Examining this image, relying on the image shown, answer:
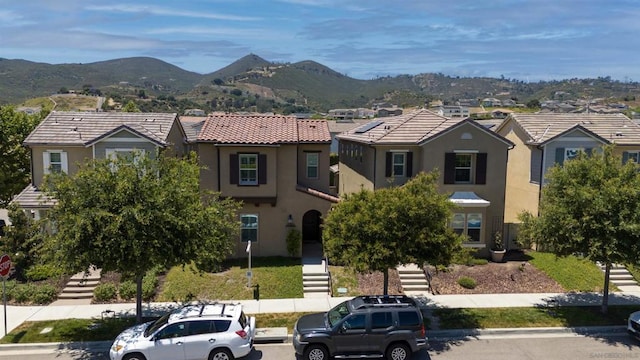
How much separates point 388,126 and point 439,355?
46.6 ft

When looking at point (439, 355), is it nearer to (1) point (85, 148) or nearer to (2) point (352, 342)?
(2) point (352, 342)

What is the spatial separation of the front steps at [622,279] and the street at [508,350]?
18.9ft

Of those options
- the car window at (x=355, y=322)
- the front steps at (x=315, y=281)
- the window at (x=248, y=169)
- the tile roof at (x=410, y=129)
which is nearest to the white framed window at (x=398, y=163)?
the tile roof at (x=410, y=129)

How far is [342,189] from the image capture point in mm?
32469

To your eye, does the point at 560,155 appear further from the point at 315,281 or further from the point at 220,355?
the point at 220,355

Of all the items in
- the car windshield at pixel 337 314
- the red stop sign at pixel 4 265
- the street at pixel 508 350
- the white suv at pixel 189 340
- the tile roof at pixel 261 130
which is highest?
the tile roof at pixel 261 130

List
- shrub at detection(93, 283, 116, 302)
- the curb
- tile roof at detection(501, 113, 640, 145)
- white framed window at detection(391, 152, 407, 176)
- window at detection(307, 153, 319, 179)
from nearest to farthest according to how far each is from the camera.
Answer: the curb, shrub at detection(93, 283, 116, 302), white framed window at detection(391, 152, 407, 176), window at detection(307, 153, 319, 179), tile roof at detection(501, 113, 640, 145)

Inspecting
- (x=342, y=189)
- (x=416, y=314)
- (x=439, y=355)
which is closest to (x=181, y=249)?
(x=416, y=314)

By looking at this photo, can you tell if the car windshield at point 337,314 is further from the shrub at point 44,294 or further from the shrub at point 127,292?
the shrub at point 44,294

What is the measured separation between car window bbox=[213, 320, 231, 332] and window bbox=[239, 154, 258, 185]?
10171 mm

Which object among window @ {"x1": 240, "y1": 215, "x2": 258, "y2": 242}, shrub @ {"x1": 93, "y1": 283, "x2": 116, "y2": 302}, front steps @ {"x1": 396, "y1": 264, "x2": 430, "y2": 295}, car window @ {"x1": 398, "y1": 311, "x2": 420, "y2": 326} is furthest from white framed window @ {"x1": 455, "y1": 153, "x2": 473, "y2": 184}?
shrub @ {"x1": 93, "y1": 283, "x2": 116, "y2": 302}

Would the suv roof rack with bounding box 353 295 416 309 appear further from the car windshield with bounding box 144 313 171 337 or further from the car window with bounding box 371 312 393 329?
the car windshield with bounding box 144 313 171 337

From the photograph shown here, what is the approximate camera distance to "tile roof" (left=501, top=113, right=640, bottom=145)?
2692cm

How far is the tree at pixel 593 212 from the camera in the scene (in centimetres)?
1648
